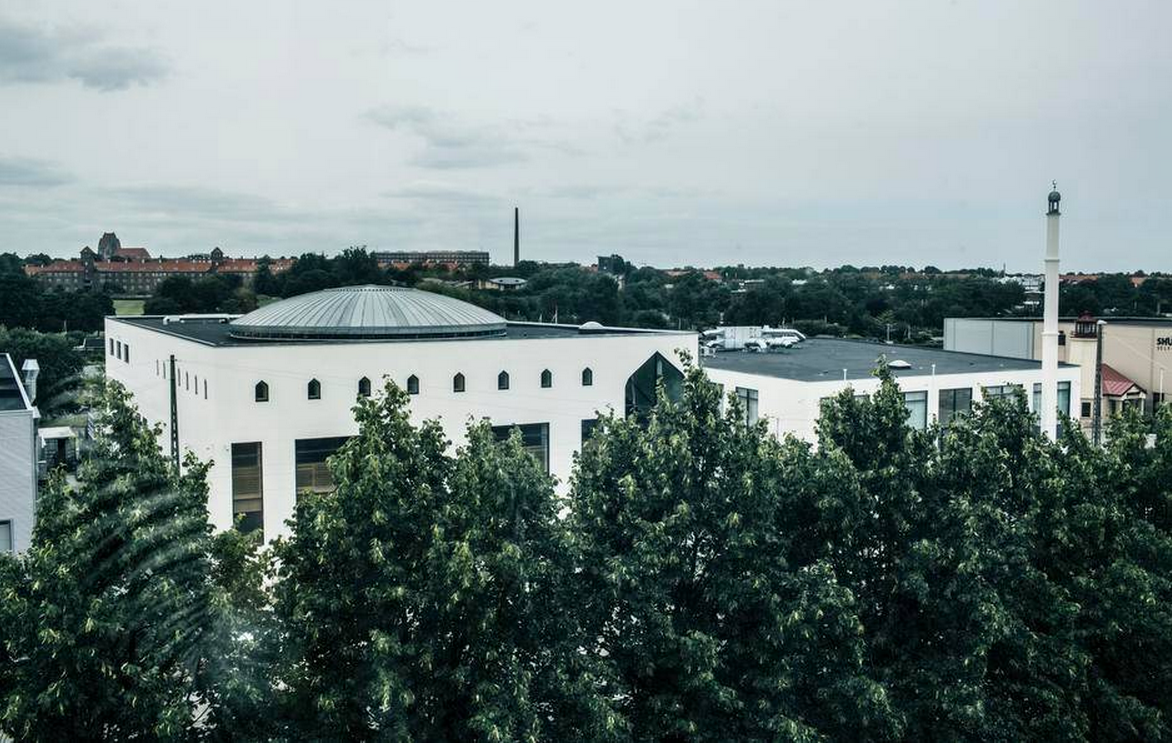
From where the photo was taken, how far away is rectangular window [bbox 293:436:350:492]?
34.7 m

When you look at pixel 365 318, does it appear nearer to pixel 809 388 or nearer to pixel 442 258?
pixel 809 388

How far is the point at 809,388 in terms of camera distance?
42.7 m

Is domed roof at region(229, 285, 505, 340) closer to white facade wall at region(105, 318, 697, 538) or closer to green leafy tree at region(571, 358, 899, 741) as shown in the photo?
white facade wall at region(105, 318, 697, 538)

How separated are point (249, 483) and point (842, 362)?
3196cm

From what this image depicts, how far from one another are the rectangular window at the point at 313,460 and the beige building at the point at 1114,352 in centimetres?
4569

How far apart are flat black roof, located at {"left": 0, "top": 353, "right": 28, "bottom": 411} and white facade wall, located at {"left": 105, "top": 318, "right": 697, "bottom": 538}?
549 cm

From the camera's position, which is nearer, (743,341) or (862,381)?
(862,381)

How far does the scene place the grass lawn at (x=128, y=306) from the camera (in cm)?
9138

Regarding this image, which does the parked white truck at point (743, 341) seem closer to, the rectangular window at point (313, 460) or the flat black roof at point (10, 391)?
the rectangular window at point (313, 460)

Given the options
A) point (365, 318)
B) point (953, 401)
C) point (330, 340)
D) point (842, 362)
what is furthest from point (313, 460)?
point (842, 362)

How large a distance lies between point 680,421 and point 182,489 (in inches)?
350

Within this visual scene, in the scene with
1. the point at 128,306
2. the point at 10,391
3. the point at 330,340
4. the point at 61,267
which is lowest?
the point at 10,391

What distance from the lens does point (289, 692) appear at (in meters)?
16.6

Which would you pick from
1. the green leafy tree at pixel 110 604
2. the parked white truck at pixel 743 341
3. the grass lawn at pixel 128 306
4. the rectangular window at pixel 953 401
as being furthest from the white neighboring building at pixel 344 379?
the grass lawn at pixel 128 306
